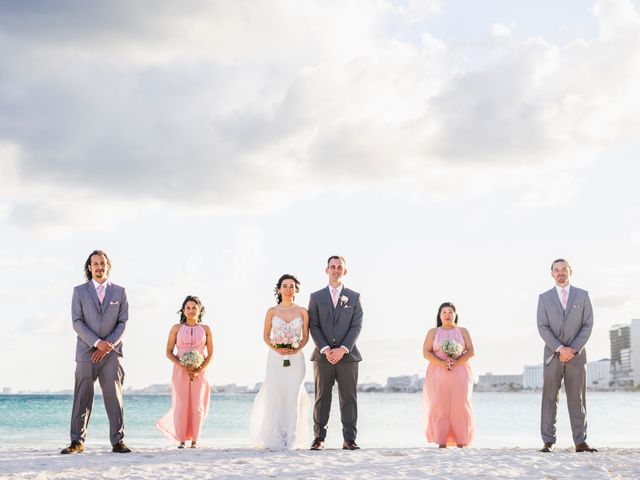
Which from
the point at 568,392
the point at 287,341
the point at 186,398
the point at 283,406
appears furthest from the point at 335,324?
the point at 568,392

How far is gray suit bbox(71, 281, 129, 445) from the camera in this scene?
936cm

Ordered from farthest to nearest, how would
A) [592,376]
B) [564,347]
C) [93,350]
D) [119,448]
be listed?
[592,376]
[564,347]
[119,448]
[93,350]

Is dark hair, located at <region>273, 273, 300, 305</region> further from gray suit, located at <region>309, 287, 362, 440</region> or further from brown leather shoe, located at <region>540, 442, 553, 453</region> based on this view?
brown leather shoe, located at <region>540, 442, 553, 453</region>

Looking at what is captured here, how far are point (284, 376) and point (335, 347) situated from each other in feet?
2.46

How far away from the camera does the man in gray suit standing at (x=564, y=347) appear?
10.2 metres

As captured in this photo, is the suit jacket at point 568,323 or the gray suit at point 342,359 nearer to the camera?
the gray suit at point 342,359

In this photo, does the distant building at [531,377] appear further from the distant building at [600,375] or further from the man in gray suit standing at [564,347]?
the man in gray suit standing at [564,347]

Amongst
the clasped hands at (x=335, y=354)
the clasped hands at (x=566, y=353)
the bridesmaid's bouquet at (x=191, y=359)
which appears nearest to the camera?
the clasped hands at (x=335, y=354)

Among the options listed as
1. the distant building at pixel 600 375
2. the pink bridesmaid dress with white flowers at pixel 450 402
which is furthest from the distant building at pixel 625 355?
the pink bridesmaid dress with white flowers at pixel 450 402

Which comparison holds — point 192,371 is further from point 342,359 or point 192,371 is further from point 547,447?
point 547,447

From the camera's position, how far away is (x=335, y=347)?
10.0 m

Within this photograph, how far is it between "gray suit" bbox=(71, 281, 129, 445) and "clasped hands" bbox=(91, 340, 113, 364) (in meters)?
0.05

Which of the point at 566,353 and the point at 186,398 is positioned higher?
the point at 566,353

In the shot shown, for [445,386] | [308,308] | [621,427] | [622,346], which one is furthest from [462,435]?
[622,346]
